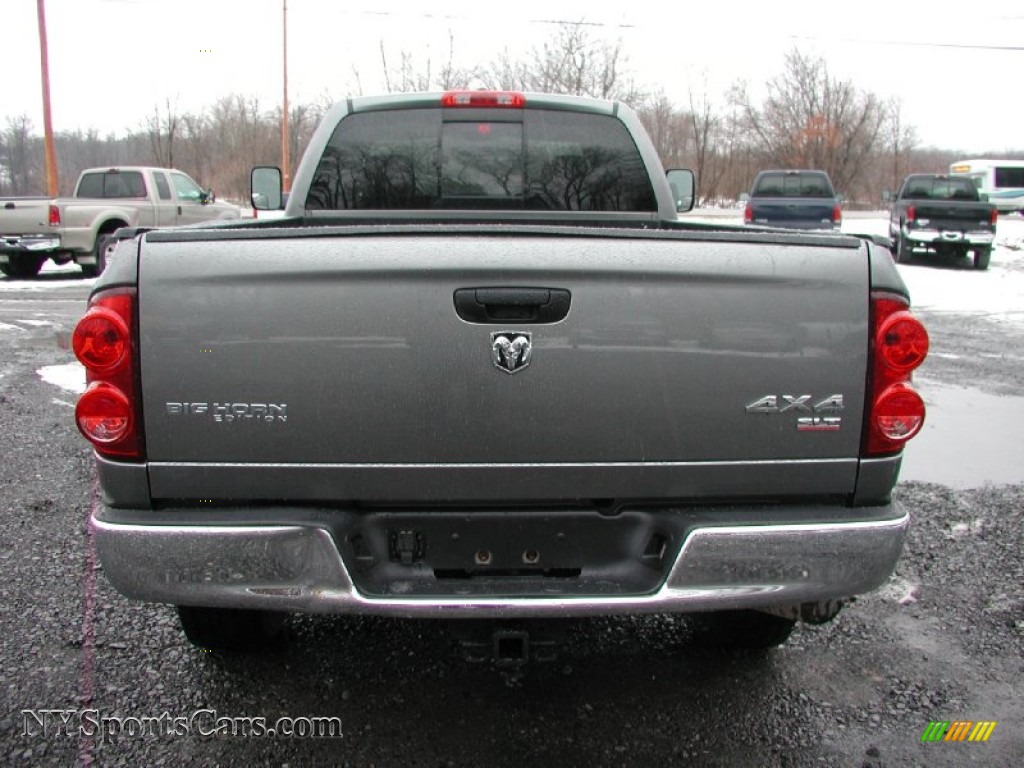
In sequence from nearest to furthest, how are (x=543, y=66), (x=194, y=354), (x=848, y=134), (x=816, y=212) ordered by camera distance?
(x=194, y=354)
(x=816, y=212)
(x=543, y=66)
(x=848, y=134)

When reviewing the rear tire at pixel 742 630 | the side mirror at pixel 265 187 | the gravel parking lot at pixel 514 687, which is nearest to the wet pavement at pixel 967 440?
the gravel parking lot at pixel 514 687

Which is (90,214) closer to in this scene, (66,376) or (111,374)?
(66,376)

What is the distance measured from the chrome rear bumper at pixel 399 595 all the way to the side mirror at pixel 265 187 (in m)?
3.18

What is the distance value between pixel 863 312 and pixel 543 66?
117ft

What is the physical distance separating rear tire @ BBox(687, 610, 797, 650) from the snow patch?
19.6ft

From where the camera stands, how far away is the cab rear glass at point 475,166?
408 centimetres

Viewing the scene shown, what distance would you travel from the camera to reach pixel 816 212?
60.4 feet

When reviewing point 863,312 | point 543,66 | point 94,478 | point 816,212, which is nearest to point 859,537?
point 863,312

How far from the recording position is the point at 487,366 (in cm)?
204

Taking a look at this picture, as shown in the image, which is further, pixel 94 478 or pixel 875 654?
pixel 94 478

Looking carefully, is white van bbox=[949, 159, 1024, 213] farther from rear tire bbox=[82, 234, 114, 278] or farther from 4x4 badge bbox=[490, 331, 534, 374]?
4x4 badge bbox=[490, 331, 534, 374]

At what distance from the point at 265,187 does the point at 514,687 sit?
347 centimetres

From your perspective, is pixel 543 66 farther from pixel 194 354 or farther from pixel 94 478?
pixel 194 354

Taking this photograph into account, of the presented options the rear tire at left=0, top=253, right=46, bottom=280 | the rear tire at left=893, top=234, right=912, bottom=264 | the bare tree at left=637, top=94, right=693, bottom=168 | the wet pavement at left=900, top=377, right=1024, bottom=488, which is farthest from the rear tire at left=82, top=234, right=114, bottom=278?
the bare tree at left=637, top=94, right=693, bottom=168
